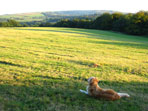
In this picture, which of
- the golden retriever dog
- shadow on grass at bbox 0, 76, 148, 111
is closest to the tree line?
shadow on grass at bbox 0, 76, 148, 111

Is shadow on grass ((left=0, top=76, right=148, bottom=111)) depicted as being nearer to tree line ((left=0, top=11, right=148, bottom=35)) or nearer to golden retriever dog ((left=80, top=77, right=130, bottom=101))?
golden retriever dog ((left=80, top=77, right=130, bottom=101))

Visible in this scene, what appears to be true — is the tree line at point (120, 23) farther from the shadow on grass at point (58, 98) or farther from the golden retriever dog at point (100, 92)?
the golden retriever dog at point (100, 92)

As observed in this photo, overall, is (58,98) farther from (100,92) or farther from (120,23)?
(120,23)

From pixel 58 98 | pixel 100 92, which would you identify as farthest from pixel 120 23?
pixel 58 98

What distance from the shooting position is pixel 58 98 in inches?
193

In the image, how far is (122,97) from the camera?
5.18 meters

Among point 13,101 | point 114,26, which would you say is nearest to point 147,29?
point 114,26

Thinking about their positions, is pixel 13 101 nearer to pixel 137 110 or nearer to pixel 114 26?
pixel 137 110

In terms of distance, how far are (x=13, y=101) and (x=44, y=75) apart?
107 inches

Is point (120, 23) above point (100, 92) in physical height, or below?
above

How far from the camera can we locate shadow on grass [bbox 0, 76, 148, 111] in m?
4.38

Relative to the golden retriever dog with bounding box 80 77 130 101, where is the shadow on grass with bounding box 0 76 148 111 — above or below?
below

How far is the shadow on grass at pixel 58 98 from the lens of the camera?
4.38 metres

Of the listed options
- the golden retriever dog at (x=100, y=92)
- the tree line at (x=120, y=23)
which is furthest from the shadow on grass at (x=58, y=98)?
the tree line at (x=120, y=23)
